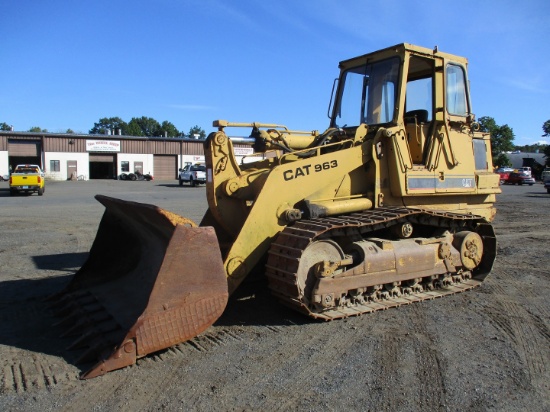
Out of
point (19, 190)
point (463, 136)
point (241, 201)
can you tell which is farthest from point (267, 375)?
point (19, 190)

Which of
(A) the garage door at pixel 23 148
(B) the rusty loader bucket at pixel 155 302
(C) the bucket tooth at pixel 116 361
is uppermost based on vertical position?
(A) the garage door at pixel 23 148

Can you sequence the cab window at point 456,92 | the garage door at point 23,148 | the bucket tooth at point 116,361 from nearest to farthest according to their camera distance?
the bucket tooth at point 116,361
the cab window at point 456,92
the garage door at point 23,148

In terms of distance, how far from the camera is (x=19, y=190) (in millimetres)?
26844

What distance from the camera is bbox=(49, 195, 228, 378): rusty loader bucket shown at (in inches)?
167

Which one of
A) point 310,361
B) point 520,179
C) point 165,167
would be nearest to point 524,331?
point 310,361

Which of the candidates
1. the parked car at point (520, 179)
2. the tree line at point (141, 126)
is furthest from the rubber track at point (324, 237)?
the tree line at point (141, 126)

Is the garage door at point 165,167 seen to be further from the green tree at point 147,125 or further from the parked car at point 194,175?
the green tree at point 147,125

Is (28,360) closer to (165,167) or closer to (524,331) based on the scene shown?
(524,331)

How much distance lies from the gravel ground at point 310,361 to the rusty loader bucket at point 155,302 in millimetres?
179

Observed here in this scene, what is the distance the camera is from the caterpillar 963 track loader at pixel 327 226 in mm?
4555

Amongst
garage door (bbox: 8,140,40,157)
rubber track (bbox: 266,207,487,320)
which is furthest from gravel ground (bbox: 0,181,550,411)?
garage door (bbox: 8,140,40,157)

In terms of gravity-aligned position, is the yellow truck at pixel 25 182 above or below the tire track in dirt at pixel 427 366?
above

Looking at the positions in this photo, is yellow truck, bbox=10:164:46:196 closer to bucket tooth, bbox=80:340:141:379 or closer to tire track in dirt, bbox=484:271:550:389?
bucket tooth, bbox=80:340:141:379

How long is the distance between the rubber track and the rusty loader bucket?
2.48 ft
